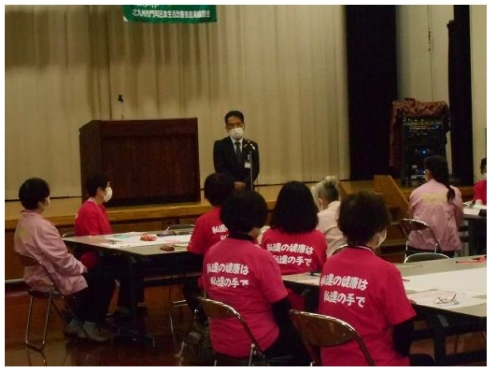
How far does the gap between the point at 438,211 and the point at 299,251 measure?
249 centimetres

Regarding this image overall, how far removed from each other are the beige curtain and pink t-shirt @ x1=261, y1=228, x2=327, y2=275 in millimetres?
6984

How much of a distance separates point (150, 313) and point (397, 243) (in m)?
3.16

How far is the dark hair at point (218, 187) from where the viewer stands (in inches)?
199

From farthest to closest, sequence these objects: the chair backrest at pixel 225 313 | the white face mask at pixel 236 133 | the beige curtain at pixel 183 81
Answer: the beige curtain at pixel 183 81 → the white face mask at pixel 236 133 → the chair backrest at pixel 225 313

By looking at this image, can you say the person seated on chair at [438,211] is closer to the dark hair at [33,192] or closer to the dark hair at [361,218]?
the dark hair at [33,192]

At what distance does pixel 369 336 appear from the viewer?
9.94 ft

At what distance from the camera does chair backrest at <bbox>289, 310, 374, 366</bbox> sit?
2916mm

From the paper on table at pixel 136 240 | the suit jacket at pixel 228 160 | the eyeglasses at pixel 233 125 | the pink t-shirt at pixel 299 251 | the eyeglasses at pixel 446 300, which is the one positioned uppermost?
the eyeglasses at pixel 233 125

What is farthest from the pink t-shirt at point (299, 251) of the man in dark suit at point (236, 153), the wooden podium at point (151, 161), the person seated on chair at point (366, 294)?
the wooden podium at point (151, 161)

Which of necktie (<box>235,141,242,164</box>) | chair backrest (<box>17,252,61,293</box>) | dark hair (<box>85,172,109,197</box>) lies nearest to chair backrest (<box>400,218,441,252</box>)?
necktie (<box>235,141,242,164</box>)

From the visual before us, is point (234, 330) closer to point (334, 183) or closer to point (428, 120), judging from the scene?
point (334, 183)

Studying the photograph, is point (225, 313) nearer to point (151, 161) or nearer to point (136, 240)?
point (136, 240)

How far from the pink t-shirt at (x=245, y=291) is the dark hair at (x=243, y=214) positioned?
62 mm

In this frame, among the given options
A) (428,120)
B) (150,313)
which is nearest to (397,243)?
(428,120)
